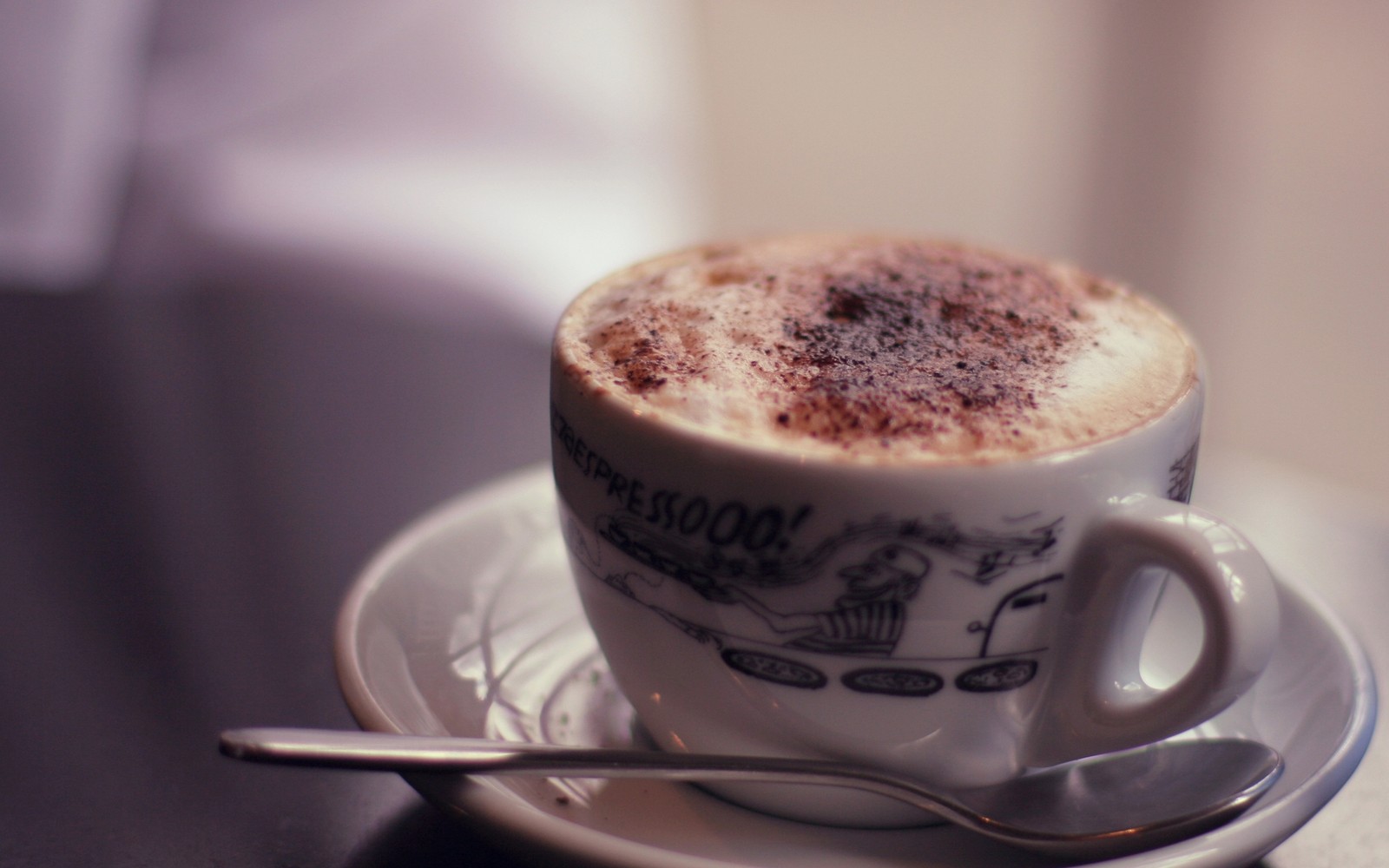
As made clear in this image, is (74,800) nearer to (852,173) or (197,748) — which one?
(197,748)

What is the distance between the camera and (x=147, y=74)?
2447 mm

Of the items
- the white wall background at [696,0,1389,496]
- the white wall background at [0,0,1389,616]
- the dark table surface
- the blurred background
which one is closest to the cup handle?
the dark table surface

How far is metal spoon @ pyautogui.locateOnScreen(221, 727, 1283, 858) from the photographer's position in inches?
20.4

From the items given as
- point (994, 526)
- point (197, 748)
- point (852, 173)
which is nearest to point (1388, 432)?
point (852, 173)

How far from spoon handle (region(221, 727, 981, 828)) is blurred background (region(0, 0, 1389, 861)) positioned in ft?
0.72

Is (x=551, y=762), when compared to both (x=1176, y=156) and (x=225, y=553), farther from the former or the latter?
(x=1176, y=156)

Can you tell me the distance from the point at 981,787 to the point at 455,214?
2.07m

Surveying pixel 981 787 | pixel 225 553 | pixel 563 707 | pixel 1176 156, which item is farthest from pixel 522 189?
pixel 981 787

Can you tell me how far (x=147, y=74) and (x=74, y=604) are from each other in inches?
79.4

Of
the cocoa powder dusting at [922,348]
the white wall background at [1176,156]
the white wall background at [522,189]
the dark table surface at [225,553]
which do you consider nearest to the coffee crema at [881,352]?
the cocoa powder dusting at [922,348]

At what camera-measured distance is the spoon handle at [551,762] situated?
1.69ft

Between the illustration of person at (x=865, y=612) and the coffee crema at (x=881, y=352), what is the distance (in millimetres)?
51

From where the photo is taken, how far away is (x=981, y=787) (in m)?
0.61

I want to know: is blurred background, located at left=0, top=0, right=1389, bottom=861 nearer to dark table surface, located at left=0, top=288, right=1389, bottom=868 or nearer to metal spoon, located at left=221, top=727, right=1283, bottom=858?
dark table surface, located at left=0, top=288, right=1389, bottom=868
